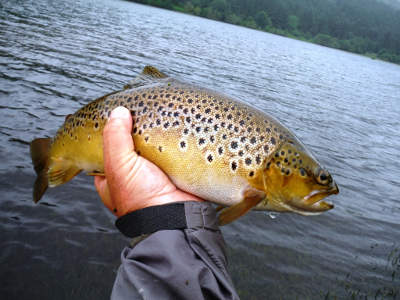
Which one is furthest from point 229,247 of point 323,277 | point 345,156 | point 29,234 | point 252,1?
point 252,1

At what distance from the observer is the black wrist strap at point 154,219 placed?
80.1 inches

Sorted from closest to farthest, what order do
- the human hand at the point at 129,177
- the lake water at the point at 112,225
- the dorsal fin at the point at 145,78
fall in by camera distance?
the human hand at the point at 129,177
the dorsal fin at the point at 145,78
the lake water at the point at 112,225

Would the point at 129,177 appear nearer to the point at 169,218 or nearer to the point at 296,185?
the point at 169,218

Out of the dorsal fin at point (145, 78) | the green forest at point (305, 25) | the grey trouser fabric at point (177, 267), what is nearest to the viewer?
the grey trouser fabric at point (177, 267)

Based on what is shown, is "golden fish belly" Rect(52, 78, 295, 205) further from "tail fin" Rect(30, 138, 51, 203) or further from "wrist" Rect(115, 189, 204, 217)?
"tail fin" Rect(30, 138, 51, 203)

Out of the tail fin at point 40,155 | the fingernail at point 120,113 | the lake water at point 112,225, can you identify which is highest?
the fingernail at point 120,113

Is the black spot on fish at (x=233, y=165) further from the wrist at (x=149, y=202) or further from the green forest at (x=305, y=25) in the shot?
the green forest at (x=305, y=25)

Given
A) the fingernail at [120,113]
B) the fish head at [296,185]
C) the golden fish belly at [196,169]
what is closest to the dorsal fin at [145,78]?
the fingernail at [120,113]

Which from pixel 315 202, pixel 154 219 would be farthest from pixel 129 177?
pixel 315 202

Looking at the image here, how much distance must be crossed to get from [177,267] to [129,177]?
0.89 metres

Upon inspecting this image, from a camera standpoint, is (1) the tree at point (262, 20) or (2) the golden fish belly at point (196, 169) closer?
(2) the golden fish belly at point (196, 169)

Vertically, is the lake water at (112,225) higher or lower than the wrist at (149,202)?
lower

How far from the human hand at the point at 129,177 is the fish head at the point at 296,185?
63cm

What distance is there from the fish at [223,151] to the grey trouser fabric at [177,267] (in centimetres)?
33
